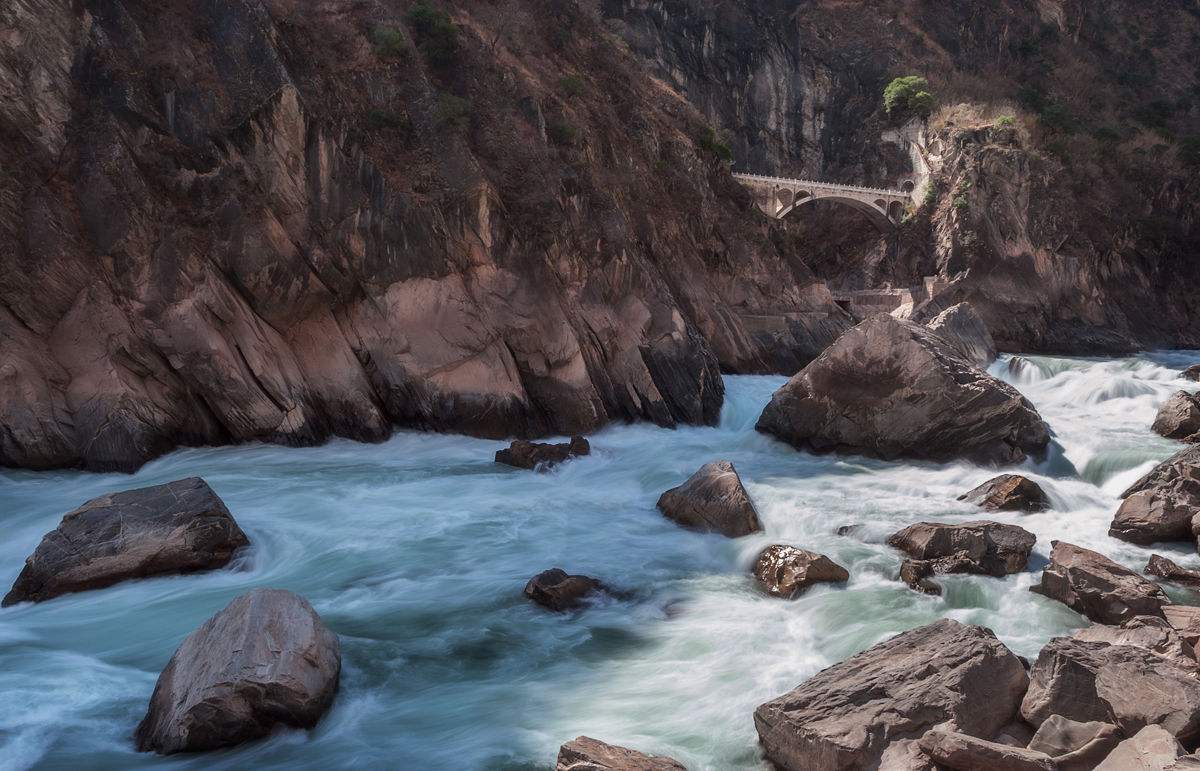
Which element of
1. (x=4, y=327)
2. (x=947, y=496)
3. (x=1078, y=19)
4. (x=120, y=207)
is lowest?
(x=947, y=496)

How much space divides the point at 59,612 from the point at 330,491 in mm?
5963

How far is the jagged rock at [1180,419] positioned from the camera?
1970 centimetres

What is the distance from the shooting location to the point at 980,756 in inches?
254

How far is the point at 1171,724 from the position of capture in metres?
6.84

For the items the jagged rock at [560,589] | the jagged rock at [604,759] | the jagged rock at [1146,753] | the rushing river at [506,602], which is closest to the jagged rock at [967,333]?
the rushing river at [506,602]

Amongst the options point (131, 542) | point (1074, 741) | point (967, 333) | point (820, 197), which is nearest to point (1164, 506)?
point (1074, 741)

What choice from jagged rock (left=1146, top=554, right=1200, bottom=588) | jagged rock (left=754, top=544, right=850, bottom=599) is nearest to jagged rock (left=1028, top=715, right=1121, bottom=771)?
jagged rock (left=754, top=544, right=850, bottom=599)

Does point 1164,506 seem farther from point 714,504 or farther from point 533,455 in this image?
point 533,455

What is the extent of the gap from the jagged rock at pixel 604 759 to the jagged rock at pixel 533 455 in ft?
37.5

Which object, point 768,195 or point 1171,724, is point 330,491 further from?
point 768,195

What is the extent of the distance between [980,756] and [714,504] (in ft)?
25.3

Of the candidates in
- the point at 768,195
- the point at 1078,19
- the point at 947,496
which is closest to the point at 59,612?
Answer: the point at 947,496

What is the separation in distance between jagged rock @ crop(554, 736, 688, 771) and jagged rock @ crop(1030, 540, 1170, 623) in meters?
5.90

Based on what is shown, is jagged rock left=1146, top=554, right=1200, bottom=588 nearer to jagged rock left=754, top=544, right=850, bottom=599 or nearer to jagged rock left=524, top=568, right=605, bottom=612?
jagged rock left=754, top=544, right=850, bottom=599
